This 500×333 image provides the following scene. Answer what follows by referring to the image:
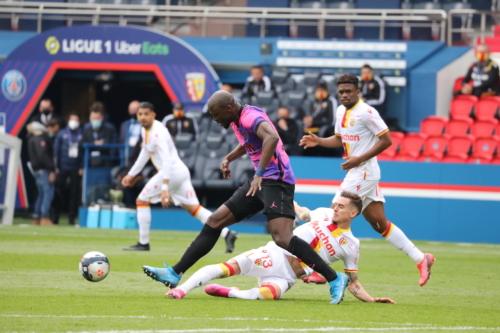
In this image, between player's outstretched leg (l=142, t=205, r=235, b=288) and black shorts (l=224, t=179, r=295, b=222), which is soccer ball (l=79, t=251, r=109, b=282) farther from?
black shorts (l=224, t=179, r=295, b=222)

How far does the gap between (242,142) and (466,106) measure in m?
12.7

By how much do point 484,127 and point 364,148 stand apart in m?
9.86

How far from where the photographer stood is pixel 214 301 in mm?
6871

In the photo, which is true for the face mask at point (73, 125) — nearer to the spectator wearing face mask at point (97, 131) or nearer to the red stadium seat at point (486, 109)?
the spectator wearing face mask at point (97, 131)

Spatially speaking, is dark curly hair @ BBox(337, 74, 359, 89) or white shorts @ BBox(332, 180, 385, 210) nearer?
dark curly hair @ BBox(337, 74, 359, 89)

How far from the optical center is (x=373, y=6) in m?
23.1

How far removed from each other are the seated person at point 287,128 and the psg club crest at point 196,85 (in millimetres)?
3334

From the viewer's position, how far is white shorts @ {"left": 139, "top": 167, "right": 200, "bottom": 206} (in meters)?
12.2

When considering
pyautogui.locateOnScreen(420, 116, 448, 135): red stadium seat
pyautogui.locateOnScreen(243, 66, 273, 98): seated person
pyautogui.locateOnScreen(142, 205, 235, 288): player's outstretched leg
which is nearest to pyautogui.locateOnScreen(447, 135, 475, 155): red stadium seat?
pyautogui.locateOnScreen(420, 116, 448, 135): red stadium seat

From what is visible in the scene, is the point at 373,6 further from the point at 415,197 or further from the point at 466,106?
the point at 415,197

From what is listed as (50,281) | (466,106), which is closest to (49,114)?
(466,106)

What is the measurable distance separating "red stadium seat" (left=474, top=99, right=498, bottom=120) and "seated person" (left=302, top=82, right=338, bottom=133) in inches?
134

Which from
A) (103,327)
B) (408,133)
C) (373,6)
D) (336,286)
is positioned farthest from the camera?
(373,6)

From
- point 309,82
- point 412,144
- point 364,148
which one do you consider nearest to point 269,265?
point 364,148
